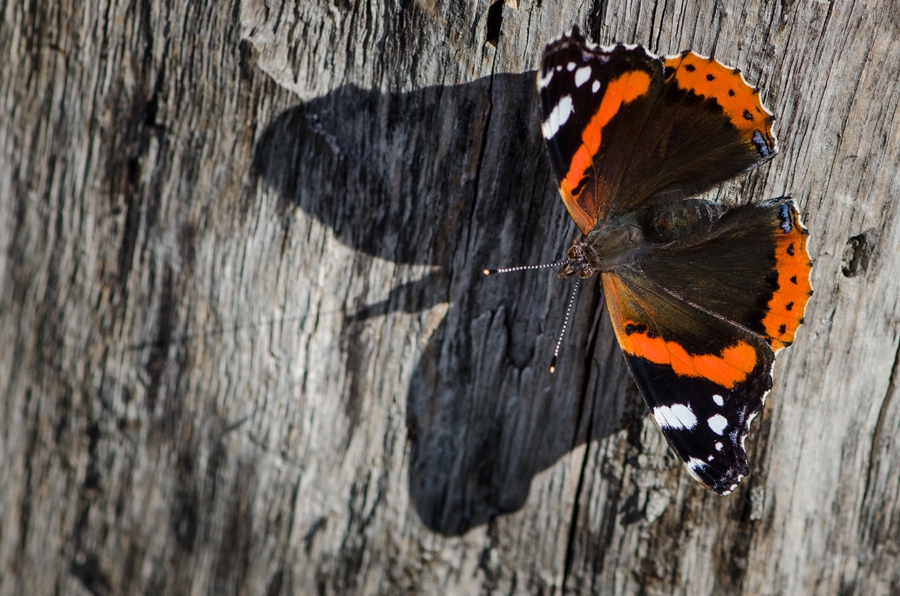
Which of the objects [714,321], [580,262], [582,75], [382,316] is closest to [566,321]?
[580,262]

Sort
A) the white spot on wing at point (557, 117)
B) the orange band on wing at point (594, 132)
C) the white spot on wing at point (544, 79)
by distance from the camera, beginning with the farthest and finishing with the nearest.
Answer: the orange band on wing at point (594, 132)
the white spot on wing at point (557, 117)
the white spot on wing at point (544, 79)

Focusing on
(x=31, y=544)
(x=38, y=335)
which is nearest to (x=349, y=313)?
(x=38, y=335)

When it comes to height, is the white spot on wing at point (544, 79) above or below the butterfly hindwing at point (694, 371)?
above

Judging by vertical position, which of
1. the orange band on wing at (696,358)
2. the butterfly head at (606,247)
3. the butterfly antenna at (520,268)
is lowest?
the orange band on wing at (696,358)

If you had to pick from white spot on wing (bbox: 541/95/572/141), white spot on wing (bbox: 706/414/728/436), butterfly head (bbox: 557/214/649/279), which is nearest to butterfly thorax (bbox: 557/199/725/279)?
butterfly head (bbox: 557/214/649/279)

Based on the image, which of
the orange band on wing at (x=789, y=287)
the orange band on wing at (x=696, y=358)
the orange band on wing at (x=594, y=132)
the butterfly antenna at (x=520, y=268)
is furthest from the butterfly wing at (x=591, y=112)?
the orange band on wing at (x=789, y=287)

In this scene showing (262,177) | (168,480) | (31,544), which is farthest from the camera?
(31,544)

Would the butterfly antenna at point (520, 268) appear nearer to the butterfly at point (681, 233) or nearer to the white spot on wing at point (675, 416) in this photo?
the butterfly at point (681, 233)

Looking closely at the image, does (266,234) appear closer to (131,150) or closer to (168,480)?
(131,150)
